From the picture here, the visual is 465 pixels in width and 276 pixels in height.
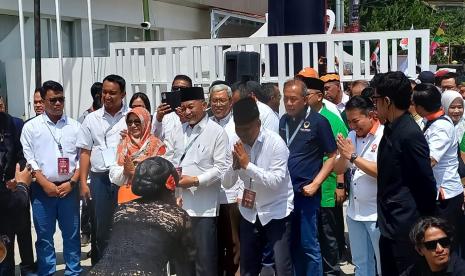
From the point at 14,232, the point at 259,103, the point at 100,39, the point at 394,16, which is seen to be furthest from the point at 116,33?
the point at 394,16

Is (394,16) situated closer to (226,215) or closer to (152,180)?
(226,215)

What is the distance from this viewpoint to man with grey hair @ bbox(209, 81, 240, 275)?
5.98 metres

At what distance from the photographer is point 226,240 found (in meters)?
6.08

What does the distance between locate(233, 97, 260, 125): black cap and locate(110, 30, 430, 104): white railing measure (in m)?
4.28

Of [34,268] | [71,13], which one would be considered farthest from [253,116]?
[71,13]

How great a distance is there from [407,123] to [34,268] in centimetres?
393

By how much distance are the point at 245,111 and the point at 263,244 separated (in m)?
1.11

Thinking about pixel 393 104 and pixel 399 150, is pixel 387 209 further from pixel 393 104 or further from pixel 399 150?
pixel 393 104

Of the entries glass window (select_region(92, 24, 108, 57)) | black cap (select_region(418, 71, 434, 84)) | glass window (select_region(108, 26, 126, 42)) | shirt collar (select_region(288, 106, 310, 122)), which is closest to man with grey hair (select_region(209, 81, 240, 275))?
shirt collar (select_region(288, 106, 310, 122))

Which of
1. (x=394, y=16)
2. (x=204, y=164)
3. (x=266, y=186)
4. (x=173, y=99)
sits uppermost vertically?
(x=394, y=16)

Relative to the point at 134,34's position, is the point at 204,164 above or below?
below

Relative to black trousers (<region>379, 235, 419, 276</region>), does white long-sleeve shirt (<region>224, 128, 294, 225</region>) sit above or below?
above

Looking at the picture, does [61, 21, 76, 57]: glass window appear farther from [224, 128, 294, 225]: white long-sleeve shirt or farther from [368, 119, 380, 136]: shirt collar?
[368, 119, 380, 136]: shirt collar

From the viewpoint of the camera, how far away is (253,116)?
5094 millimetres
